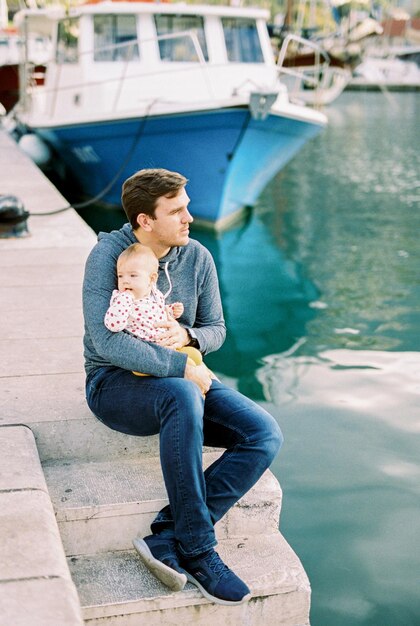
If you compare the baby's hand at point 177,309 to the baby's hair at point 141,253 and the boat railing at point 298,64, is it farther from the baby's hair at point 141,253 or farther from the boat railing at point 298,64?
the boat railing at point 298,64

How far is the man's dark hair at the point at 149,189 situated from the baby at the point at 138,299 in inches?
5.4

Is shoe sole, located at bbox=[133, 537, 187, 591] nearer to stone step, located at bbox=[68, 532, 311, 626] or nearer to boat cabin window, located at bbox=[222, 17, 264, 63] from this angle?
stone step, located at bbox=[68, 532, 311, 626]

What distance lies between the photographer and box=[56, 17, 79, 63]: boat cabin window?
1172cm

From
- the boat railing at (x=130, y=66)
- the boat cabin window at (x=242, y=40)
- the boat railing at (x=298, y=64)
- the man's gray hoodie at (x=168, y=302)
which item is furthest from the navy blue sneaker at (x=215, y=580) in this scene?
the boat cabin window at (x=242, y=40)

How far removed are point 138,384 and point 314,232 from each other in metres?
8.62

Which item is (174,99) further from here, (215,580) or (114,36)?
(215,580)

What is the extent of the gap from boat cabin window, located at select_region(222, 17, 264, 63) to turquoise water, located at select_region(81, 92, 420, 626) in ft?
7.55

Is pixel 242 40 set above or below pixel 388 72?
above

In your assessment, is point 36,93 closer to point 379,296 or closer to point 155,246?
point 379,296

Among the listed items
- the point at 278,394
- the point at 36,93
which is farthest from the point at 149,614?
the point at 36,93

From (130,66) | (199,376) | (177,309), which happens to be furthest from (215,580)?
(130,66)

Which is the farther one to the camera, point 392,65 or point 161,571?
point 392,65

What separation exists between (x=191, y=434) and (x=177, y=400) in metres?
0.13

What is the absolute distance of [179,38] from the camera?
11.2 metres
